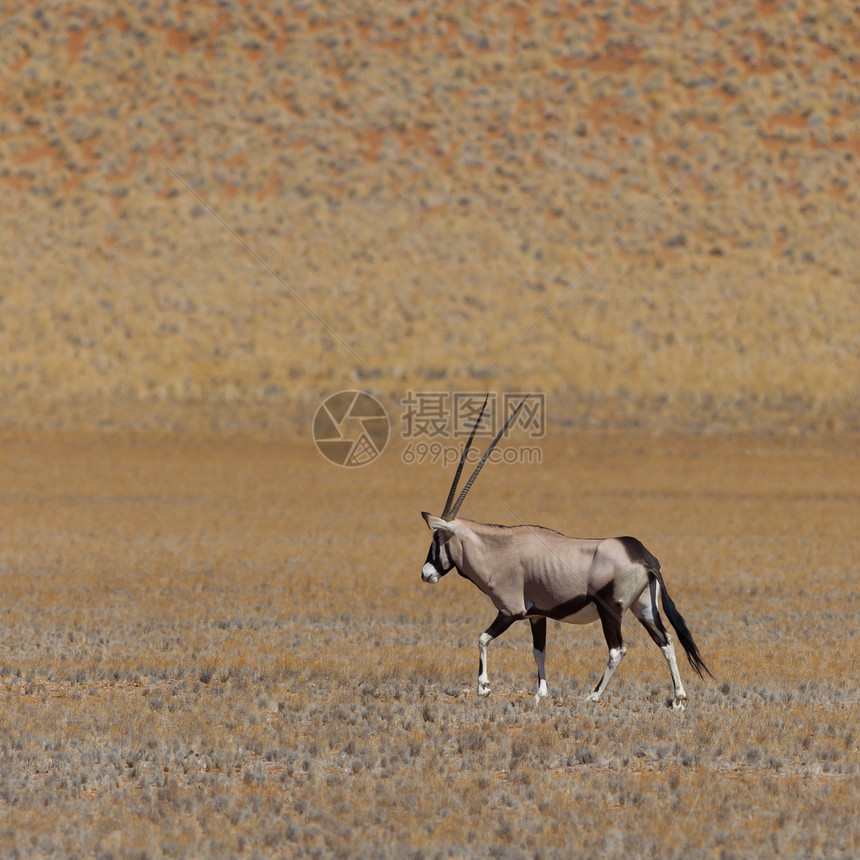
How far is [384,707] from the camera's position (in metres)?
10.6

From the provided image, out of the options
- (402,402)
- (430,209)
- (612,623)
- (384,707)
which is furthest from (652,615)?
(430,209)

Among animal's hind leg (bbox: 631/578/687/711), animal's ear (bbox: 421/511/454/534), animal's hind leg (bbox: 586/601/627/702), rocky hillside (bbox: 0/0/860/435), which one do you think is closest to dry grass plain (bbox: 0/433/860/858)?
animal's hind leg (bbox: 586/601/627/702)

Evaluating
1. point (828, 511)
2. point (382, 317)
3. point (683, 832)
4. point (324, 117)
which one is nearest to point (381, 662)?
point (683, 832)

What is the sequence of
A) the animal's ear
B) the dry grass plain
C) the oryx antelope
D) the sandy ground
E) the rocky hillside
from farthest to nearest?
the rocky hillside
the animal's ear
the oryx antelope
the sandy ground
the dry grass plain

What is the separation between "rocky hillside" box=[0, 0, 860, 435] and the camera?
4509 cm

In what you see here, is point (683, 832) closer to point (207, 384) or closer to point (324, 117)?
point (207, 384)

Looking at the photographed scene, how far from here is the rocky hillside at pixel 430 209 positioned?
45.1 m

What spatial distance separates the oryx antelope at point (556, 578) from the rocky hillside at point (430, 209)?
30.1 metres

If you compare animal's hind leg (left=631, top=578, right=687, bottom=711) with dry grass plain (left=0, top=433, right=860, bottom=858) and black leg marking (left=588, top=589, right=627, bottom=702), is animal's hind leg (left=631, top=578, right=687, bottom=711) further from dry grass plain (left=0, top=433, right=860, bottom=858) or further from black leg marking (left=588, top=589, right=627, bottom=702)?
dry grass plain (left=0, top=433, right=860, bottom=858)

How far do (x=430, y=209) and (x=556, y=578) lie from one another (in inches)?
1826

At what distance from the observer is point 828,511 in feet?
93.7

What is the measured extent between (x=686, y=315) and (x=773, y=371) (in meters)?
5.80

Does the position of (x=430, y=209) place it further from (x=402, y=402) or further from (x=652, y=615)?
(x=652, y=615)

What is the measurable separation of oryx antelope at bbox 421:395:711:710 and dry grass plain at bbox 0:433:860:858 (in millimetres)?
647
